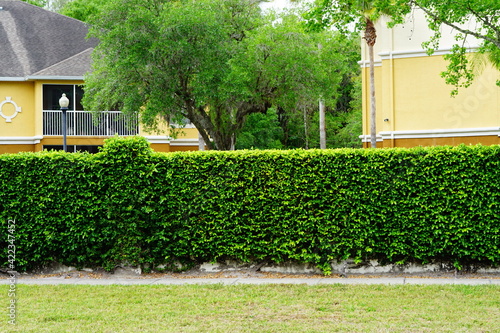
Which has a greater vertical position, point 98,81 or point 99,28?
point 99,28

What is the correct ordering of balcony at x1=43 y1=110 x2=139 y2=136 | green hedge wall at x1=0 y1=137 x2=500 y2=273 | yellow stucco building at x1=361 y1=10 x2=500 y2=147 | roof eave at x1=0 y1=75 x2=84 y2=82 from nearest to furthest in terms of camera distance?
green hedge wall at x1=0 y1=137 x2=500 y2=273
yellow stucco building at x1=361 y1=10 x2=500 y2=147
roof eave at x1=0 y1=75 x2=84 y2=82
balcony at x1=43 y1=110 x2=139 y2=136

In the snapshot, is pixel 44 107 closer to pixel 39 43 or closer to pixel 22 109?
pixel 22 109

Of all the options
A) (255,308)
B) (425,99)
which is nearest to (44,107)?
(425,99)

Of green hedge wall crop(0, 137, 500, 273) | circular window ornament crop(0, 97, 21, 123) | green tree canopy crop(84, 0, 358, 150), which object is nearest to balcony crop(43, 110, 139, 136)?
circular window ornament crop(0, 97, 21, 123)

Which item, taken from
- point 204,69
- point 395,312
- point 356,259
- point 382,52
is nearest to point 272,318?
point 395,312

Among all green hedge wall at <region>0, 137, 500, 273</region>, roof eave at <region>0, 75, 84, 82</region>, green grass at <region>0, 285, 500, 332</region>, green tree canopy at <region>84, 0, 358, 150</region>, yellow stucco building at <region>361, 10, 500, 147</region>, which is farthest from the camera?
roof eave at <region>0, 75, 84, 82</region>

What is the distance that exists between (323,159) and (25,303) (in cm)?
529

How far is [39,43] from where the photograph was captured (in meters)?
31.5

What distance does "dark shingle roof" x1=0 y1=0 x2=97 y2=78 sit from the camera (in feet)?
96.4

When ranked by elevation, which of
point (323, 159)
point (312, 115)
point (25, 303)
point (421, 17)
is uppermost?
point (421, 17)

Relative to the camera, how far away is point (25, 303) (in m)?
8.27

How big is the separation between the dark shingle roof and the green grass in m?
21.9

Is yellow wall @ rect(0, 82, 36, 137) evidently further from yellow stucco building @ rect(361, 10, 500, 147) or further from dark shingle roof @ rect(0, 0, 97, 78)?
yellow stucco building @ rect(361, 10, 500, 147)

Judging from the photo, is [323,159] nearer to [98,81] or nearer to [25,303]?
[25,303]
